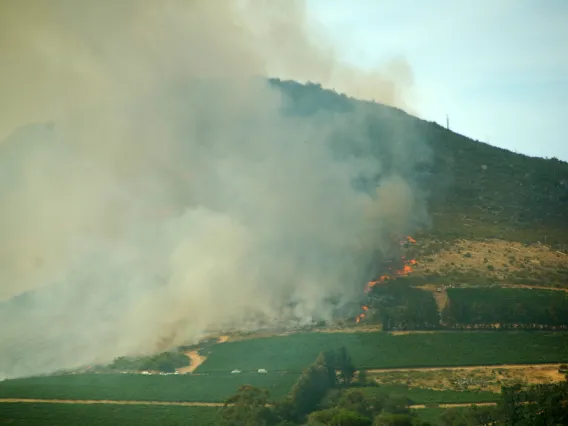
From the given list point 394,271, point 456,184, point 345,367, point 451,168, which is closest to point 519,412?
point 345,367

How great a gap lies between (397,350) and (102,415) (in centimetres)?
2658

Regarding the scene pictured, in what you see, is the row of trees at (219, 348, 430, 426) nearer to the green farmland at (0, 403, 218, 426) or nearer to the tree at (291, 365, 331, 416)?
the tree at (291, 365, 331, 416)

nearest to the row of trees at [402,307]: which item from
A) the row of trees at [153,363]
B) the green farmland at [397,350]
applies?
the green farmland at [397,350]

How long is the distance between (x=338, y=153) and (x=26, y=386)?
63.8 meters

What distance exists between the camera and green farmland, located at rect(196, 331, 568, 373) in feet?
168

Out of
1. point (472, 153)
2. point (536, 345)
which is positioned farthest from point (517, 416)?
point (472, 153)

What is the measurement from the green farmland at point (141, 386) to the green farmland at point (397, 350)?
2.84 metres

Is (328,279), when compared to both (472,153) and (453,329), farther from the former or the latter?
(472,153)

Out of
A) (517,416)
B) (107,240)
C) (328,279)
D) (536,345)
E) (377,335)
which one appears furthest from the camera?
(107,240)

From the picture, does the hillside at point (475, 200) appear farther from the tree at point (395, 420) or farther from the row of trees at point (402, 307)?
the tree at point (395, 420)

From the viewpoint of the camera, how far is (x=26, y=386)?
47.0m

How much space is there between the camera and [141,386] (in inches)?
1870

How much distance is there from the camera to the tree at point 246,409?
38.4 metres

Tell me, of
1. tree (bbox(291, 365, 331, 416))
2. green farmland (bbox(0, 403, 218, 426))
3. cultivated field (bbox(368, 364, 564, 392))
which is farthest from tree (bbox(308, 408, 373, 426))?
cultivated field (bbox(368, 364, 564, 392))
